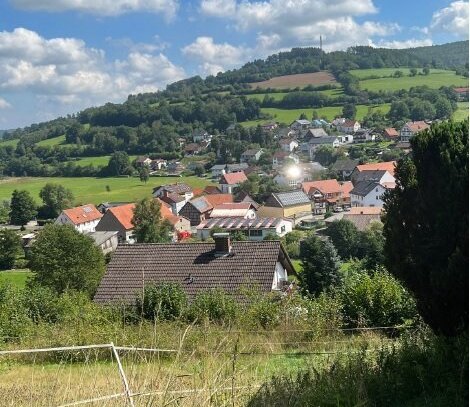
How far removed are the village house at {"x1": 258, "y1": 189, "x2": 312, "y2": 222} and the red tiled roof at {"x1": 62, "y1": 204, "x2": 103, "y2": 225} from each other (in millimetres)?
18838

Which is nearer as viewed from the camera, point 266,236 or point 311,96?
point 266,236

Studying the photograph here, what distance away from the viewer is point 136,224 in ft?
165

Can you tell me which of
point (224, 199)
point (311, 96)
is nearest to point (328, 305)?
point (224, 199)

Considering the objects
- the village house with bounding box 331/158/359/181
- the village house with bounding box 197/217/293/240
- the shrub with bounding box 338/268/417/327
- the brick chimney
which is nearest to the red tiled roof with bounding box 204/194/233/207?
the village house with bounding box 197/217/293/240

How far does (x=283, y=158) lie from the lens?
306 ft

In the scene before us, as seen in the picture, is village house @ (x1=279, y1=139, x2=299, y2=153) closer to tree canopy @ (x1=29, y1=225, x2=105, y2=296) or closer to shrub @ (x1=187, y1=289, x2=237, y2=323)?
tree canopy @ (x1=29, y1=225, x2=105, y2=296)

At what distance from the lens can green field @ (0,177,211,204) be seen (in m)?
77.1

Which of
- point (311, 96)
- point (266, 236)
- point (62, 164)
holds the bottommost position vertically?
point (266, 236)

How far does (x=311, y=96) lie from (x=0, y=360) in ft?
393

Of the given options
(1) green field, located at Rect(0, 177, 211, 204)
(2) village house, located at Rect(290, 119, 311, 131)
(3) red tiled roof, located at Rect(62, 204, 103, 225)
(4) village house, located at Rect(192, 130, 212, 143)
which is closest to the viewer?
(3) red tiled roof, located at Rect(62, 204, 103, 225)

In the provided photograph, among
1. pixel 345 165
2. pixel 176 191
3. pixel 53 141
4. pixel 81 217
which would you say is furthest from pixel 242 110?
pixel 81 217

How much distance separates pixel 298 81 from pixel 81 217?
97112mm

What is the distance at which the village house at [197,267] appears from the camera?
1530cm

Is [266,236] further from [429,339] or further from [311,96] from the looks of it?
[311,96]
